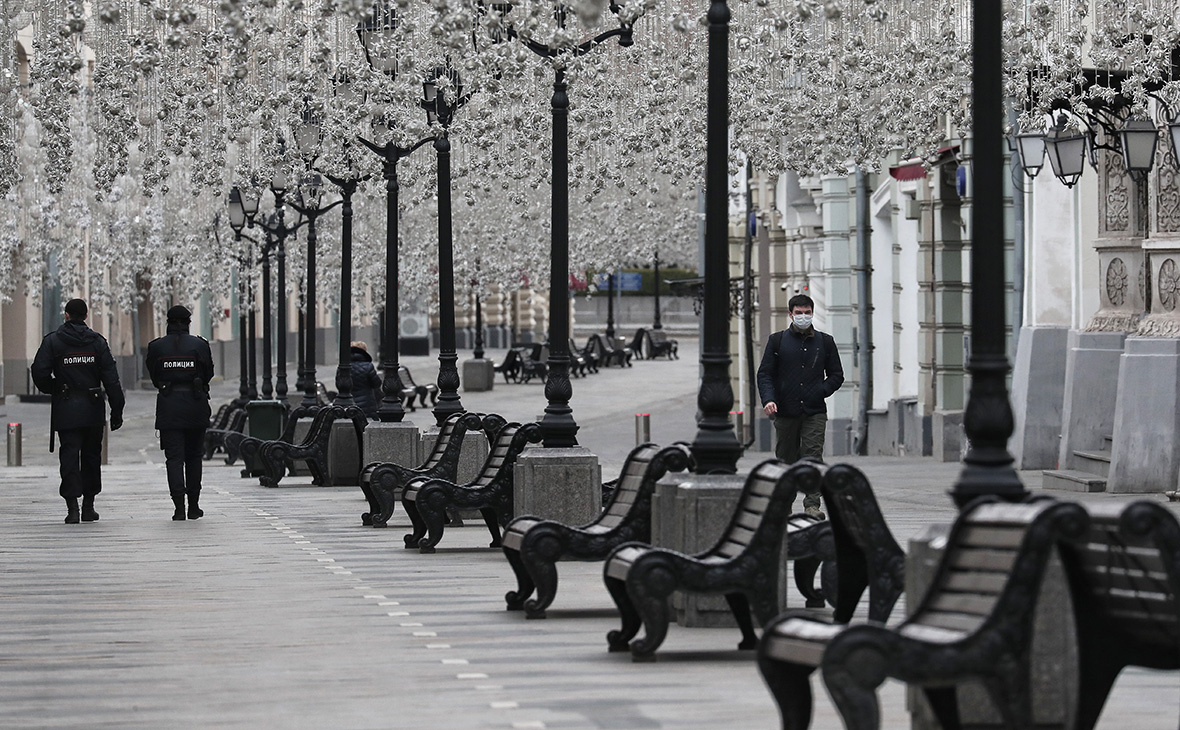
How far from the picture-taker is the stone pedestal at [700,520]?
1033cm

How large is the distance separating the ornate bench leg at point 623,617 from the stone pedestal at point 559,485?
15.2ft

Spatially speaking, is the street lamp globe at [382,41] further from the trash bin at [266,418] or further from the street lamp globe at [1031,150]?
the trash bin at [266,418]

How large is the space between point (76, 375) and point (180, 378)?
1.07 m

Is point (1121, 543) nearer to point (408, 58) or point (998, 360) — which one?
point (998, 360)

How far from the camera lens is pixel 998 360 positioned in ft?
23.0

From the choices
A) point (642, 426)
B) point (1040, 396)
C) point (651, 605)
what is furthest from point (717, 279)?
point (642, 426)

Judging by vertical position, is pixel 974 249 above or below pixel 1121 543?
above

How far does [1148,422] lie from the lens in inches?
816

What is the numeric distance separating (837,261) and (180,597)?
2437cm

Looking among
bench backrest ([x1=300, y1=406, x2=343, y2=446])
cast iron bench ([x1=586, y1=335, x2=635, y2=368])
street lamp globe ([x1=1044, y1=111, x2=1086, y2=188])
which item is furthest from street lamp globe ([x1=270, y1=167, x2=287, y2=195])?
cast iron bench ([x1=586, y1=335, x2=635, y2=368])

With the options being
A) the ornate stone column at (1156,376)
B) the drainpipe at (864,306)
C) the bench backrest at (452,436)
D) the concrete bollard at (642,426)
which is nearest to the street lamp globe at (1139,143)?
the ornate stone column at (1156,376)

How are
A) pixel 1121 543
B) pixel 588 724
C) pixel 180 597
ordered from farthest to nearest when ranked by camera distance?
pixel 180 597 → pixel 588 724 → pixel 1121 543

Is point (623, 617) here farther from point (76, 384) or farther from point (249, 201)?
point (249, 201)

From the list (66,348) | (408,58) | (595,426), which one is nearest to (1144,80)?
(408,58)
